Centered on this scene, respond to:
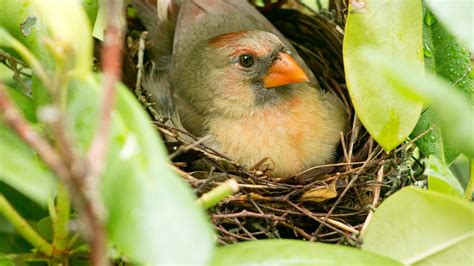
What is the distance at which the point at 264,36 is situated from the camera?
8.66 feet

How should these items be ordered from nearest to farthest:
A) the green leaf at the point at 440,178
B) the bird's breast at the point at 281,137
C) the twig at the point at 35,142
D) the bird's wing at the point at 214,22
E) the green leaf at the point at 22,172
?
1. the twig at the point at 35,142
2. the green leaf at the point at 22,172
3. the green leaf at the point at 440,178
4. the bird's breast at the point at 281,137
5. the bird's wing at the point at 214,22

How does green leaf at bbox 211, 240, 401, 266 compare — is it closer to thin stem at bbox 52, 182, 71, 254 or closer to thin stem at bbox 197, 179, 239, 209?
thin stem at bbox 197, 179, 239, 209

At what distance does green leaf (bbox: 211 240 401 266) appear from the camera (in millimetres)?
1192

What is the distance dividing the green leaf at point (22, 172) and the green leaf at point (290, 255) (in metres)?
0.31

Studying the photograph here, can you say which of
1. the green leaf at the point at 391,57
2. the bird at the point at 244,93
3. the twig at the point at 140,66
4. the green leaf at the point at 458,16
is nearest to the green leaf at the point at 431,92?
the green leaf at the point at 458,16

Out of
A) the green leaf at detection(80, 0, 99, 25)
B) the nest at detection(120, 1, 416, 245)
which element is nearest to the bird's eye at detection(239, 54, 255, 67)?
the nest at detection(120, 1, 416, 245)

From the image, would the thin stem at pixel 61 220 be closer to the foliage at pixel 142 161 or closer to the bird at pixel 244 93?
the foliage at pixel 142 161

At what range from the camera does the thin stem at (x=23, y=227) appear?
1301 mm

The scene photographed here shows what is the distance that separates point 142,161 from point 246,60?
5.56 feet

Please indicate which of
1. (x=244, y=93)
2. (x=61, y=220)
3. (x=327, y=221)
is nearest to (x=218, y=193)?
(x=61, y=220)

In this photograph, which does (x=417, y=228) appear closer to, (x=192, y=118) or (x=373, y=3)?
(x=373, y=3)

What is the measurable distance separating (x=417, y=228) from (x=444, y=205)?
0.08 metres

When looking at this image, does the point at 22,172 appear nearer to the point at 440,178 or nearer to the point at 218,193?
the point at 218,193

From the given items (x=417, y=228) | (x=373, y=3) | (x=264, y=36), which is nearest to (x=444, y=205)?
(x=417, y=228)
